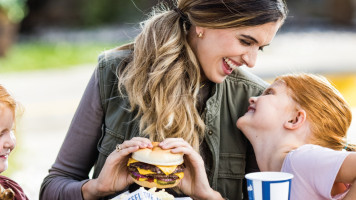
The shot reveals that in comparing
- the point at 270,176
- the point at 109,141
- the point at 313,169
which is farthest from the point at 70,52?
the point at 270,176

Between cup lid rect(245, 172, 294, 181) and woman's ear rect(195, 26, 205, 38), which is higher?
woman's ear rect(195, 26, 205, 38)

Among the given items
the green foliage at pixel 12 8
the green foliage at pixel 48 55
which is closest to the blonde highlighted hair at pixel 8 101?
the green foliage at pixel 48 55

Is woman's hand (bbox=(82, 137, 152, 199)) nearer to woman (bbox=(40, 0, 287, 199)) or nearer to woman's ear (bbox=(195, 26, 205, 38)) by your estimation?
woman (bbox=(40, 0, 287, 199))

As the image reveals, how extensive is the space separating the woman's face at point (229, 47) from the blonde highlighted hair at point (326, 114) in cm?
27

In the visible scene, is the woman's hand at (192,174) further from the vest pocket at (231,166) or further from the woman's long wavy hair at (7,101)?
the woman's long wavy hair at (7,101)

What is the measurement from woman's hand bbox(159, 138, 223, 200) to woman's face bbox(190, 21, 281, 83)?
449mm

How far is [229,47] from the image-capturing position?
2455mm

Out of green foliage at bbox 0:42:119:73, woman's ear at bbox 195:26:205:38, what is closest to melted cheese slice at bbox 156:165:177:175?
woman's ear at bbox 195:26:205:38

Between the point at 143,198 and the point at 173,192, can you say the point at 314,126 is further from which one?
the point at 143,198

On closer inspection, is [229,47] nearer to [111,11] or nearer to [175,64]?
[175,64]

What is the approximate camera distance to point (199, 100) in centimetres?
269

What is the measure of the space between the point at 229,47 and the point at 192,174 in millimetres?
541

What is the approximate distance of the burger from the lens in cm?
210

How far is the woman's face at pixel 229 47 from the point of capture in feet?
8.02
